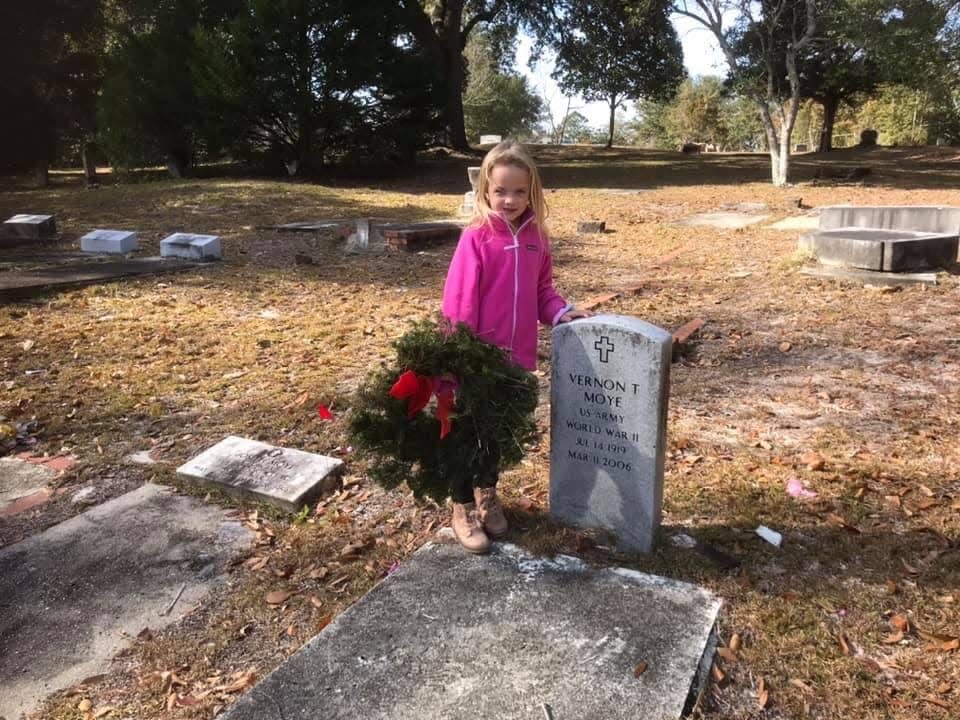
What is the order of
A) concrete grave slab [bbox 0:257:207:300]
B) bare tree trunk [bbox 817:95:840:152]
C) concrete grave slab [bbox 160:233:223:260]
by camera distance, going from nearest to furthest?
concrete grave slab [bbox 0:257:207:300] < concrete grave slab [bbox 160:233:223:260] < bare tree trunk [bbox 817:95:840:152]

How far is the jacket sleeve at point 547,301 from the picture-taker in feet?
9.62

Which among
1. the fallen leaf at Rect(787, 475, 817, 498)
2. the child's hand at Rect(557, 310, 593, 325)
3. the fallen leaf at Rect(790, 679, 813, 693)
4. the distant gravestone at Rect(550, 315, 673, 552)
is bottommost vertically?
the fallen leaf at Rect(790, 679, 813, 693)

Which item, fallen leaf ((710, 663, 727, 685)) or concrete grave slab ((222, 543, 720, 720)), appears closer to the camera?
concrete grave slab ((222, 543, 720, 720))

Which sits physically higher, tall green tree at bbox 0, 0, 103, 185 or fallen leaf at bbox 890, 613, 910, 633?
tall green tree at bbox 0, 0, 103, 185

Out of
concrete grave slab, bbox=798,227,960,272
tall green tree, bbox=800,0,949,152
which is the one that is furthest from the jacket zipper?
tall green tree, bbox=800,0,949,152

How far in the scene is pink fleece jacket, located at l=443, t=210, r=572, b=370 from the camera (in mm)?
2729

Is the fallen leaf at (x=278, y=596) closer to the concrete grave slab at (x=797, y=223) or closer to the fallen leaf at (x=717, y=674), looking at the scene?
the fallen leaf at (x=717, y=674)

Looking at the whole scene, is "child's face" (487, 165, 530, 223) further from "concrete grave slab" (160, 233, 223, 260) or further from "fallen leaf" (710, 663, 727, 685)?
"concrete grave slab" (160, 233, 223, 260)

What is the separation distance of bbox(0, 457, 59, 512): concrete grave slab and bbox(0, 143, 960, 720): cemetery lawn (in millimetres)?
122

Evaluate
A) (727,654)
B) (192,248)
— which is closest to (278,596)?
(727,654)

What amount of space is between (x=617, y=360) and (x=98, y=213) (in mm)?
13137

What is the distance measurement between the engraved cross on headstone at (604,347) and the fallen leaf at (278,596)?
148 centimetres

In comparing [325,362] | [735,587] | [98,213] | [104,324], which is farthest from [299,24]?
[735,587]

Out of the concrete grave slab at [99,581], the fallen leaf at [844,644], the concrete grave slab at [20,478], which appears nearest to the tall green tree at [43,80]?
the concrete grave slab at [20,478]
